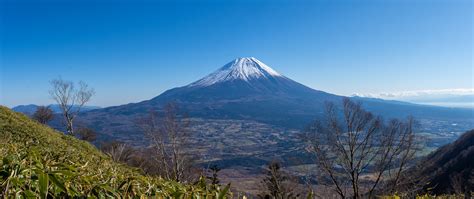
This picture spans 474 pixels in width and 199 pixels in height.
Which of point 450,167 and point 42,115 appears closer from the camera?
point 42,115

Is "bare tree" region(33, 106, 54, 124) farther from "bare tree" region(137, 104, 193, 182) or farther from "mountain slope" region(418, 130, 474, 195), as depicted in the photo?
"mountain slope" region(418, 130, 474, 195)

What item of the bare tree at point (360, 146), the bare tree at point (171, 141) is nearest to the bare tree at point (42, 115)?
the bare tree at point (171, 141)

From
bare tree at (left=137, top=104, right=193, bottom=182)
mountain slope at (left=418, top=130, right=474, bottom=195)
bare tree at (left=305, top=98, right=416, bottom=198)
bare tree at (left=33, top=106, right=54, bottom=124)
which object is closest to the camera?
bare tree at (left=305, top=98, right=416, bottom=198)

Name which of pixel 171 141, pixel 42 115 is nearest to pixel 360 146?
pixel 171 141

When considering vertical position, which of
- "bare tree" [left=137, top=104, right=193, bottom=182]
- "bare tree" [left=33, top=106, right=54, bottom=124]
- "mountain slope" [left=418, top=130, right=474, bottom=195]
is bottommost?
"mountain slope" [left=418, top=130, right=474, bottom=195]

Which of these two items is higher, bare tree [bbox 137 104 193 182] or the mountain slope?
bare tree [bbox 137 104 193 182]

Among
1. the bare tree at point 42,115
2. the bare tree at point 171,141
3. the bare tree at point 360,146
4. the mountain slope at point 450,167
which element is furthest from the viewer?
Answer: the mountain slope at point 450,167

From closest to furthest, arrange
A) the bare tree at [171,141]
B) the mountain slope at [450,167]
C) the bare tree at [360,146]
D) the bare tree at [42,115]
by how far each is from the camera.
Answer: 1. the bare tree at [360,146]
2. the bare tree at [171,141]
3. the bare tree at [42,115]
4. the mountain slope at [450,167]

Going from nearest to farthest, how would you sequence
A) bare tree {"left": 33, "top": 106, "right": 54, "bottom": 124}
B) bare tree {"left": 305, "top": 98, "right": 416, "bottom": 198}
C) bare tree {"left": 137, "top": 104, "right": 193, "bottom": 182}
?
bare tree {"left": 305, "top": 98, "right": 416, "bottom": 198} < bare tree {"left": 137, "top": 104, "right": 193, "bottom": 182} < bare tree {"left": 33, "top": 106, "right": 54, "bottom": 124}

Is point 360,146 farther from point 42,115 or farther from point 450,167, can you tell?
point 450,167

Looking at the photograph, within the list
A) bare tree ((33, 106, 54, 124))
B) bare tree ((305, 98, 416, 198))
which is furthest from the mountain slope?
bare tree ((33, 106, 54, 124))

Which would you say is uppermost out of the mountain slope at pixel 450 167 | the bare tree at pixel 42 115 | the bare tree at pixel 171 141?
the bare tree at pixel 42 115

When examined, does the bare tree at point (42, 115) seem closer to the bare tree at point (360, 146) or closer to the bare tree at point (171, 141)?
the bare tree at point (171, 141)

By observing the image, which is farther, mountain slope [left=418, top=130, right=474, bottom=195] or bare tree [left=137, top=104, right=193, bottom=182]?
mountain slope [left=418, top=130, right=474, bottom=195]
